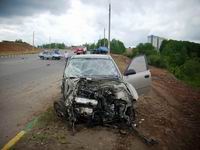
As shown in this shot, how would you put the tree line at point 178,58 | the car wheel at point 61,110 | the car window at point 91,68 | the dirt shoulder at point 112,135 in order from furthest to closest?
the tree line at point 178,58 → the car window at point 91,68 → the car wheel at point 61,110 → the dirt shoulder at point 112,135

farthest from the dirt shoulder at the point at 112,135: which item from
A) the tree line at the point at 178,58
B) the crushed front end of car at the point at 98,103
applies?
the tree line at the point at 178,58

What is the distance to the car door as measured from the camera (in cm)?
912

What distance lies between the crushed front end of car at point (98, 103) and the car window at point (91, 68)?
3.17 ft

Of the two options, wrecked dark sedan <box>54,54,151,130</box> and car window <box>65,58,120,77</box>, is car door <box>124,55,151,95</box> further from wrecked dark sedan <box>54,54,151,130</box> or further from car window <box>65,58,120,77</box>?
wrecked dark sedan <box>54,54,151,130</box>

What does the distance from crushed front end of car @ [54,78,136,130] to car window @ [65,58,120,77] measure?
0.97 m

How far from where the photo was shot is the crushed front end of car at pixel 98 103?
281 inches

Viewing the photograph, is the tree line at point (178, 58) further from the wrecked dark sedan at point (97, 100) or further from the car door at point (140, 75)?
the wrecked dark sedan at point (97, 100)

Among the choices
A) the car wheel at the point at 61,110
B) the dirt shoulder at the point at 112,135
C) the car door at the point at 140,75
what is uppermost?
the car door at the point at 140,75

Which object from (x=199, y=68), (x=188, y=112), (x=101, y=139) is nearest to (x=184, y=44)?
(x=199, y=68)

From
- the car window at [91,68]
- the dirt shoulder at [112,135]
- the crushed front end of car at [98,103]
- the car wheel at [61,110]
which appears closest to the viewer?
the dirt shoulder at [112,135]

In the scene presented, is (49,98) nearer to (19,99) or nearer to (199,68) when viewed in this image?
(19,99)

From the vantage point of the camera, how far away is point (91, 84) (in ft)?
25.1

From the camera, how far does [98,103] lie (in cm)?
718

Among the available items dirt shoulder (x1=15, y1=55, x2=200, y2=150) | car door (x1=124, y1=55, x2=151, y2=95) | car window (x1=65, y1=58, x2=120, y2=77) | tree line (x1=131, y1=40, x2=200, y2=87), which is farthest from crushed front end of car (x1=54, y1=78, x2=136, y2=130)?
tree line (x1=131, y1=40, x2=200, y2=87)
